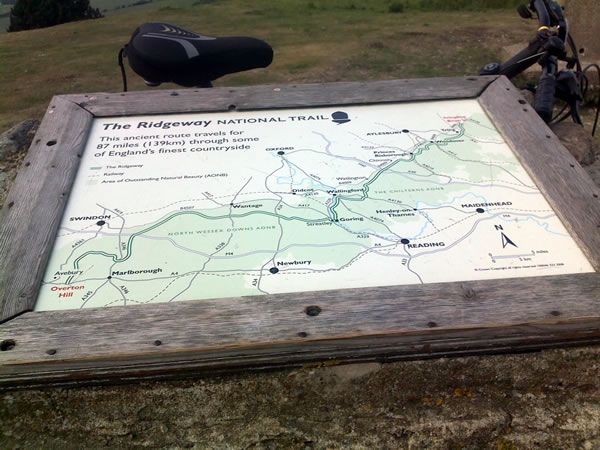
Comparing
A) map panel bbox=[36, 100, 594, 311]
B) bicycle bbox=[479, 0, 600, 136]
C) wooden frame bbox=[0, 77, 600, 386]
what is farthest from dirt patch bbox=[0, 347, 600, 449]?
bicycle bbox=[479, 0, 600, 136]

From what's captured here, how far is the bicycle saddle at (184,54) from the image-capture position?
237 cm

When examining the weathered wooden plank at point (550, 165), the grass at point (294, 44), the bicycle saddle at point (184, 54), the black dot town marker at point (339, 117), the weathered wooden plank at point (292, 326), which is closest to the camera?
the weathered wooden plank at point (292, 326)

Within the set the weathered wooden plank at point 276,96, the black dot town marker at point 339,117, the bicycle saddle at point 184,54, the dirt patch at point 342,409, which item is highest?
the bicycle saddle at point 184,54

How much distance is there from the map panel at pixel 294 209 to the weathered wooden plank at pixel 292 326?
0.20 ft

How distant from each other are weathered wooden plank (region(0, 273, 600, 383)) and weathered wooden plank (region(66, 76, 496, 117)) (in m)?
1.02

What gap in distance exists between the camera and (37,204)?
68.1 inches

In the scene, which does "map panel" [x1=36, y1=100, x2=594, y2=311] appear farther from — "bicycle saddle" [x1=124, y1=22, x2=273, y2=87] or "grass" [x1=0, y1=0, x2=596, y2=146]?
"grass" [x1=0, y1=0, x2=596, y2=146]

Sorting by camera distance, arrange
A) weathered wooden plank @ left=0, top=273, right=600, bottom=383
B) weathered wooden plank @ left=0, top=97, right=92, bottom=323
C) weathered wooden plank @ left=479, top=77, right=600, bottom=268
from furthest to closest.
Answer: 1. weathered wooden plank @ left=479, top=77, right=600, bottom=268
2. weathered wooden plank @ left=0, top=97, right=92, bottom=323
3. weathered wooden plank @ left=0, top=273, right=600, bottom=383

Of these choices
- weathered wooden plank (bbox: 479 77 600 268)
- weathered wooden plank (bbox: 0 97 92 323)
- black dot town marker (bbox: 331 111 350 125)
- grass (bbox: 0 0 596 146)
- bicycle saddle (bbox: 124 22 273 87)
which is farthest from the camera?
grass (bbox: 0 0 596 146)

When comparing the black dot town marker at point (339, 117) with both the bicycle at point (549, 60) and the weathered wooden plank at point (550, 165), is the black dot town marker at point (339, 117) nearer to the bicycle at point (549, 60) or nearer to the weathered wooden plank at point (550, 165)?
the weathered wooden plank at point (550, 165)

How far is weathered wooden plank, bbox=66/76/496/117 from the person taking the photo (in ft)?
7.16

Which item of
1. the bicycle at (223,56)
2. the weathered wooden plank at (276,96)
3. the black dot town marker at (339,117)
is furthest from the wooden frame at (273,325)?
the bicycle at (223,56)

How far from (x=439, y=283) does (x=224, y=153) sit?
911 mm

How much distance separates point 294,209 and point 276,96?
2.30 ft
